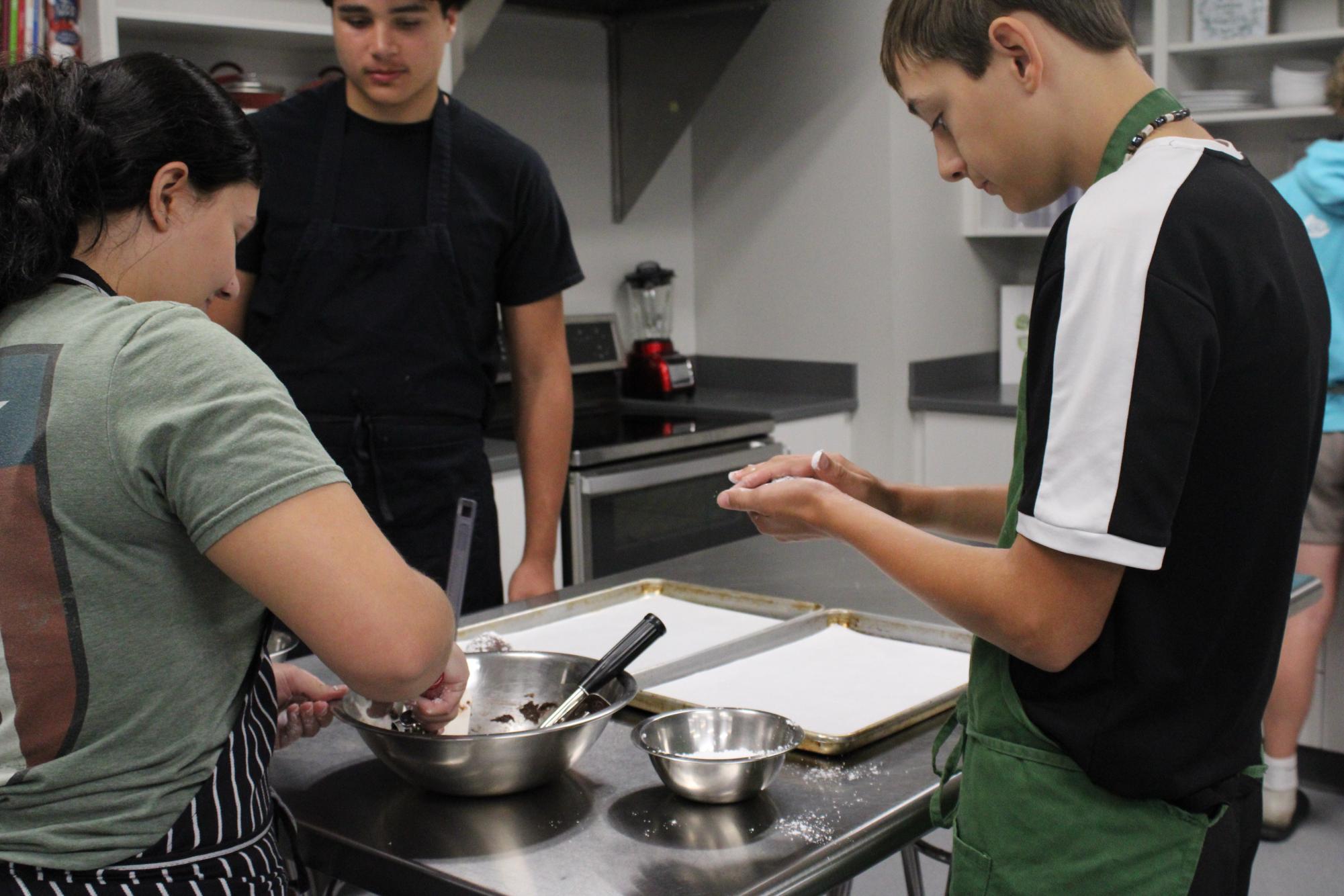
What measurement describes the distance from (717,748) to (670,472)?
202 cm

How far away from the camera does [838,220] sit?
3.77 m

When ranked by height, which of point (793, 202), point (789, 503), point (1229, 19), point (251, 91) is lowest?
point (789, 503)

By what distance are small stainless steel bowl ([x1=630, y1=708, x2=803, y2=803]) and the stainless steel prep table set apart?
20mm

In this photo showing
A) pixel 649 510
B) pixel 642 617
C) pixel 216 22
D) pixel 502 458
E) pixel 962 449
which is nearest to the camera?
pixel 642 617

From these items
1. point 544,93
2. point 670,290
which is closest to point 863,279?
point 670,290

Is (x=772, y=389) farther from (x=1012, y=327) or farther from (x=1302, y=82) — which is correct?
(x=1302, y=82)

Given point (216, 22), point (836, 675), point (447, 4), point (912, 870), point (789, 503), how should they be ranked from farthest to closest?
1. point (216, 22)
2. point (447, 4)
3. point (912, 870)
4. point (836, 675)
5. point (789, 503)

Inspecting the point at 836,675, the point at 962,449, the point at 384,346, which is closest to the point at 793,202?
the point at 962,449

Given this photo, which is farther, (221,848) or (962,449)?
(962,449)

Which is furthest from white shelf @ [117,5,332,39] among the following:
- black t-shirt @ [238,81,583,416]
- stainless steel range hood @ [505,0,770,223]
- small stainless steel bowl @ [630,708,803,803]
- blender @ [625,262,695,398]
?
small stainless steel bowl @ [630,708,803,803]

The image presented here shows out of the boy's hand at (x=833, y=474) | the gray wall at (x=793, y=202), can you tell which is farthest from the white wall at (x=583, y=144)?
the boy's hand at (x=833, y=474)

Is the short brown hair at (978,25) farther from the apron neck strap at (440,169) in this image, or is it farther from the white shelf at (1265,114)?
the white shelf at (1265,114)

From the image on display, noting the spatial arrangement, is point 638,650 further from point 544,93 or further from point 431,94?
point 544,93

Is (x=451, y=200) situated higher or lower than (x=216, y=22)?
lower
